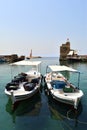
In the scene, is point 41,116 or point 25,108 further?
point 25,108

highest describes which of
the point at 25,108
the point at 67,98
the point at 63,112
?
the point at 67,98

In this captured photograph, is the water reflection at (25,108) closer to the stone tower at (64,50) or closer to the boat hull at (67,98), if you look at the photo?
the boat hull at (67,98)

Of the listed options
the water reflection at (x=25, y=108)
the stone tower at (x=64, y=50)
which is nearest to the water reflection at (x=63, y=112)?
the water reflection at (x=25, y=108)

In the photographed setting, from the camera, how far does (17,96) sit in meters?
18.8

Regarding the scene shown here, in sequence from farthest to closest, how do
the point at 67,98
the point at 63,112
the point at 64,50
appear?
the point at 64,50
the point at 67,98
the point at 63,112

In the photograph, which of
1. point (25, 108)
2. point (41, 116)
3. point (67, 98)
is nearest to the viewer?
point (41, 116)

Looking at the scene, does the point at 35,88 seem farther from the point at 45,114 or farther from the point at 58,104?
the point at 45,114

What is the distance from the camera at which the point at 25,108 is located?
736 inches

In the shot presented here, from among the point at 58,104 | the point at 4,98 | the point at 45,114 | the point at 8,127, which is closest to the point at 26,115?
the point at 45,114

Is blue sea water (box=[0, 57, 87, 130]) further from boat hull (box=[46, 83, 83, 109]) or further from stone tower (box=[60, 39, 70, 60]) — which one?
stone tower (box=[60, 39, 70, 60])

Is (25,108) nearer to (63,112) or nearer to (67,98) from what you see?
(63,112)

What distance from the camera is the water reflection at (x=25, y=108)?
17.3m

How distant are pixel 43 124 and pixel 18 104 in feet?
18.2

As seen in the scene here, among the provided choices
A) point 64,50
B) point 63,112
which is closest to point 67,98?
point 63,112
